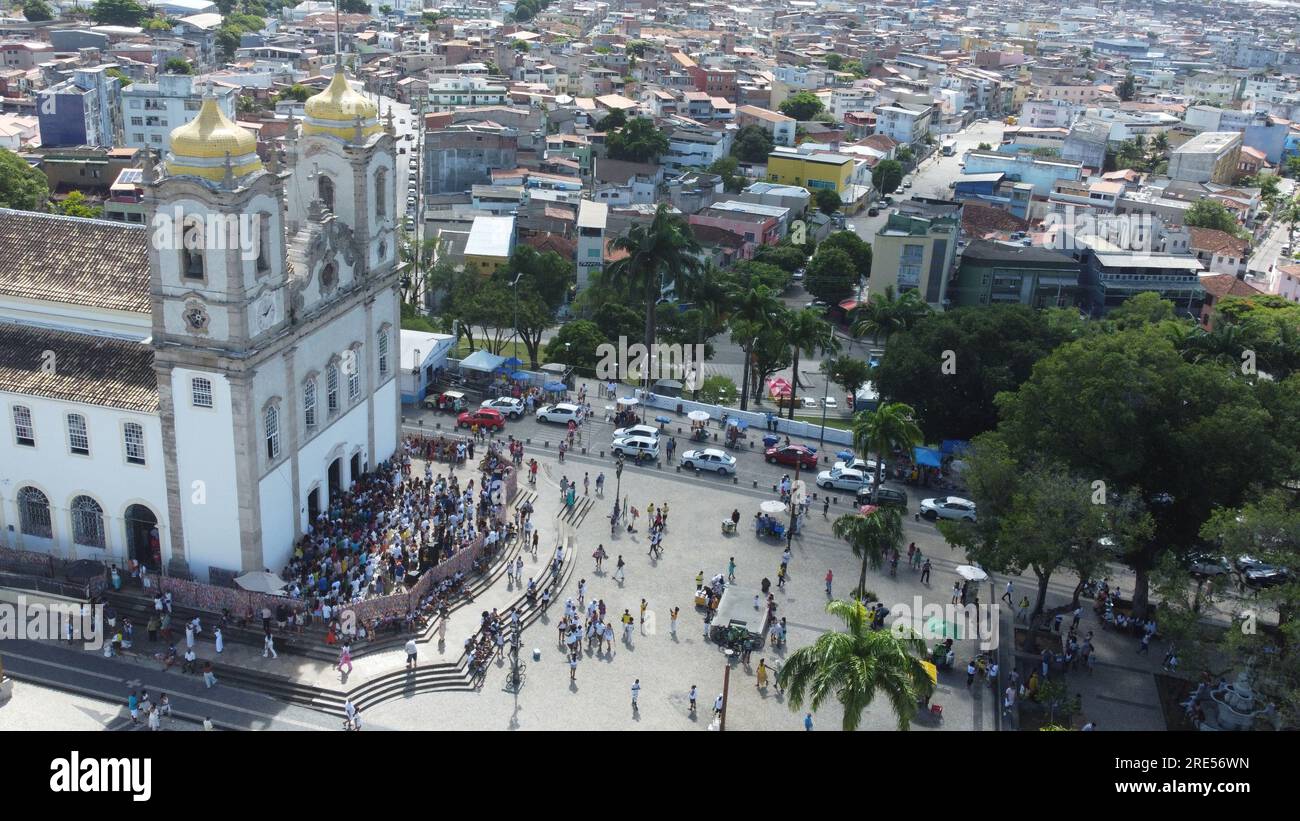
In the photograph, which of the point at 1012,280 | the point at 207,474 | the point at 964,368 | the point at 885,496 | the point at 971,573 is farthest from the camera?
the point at 1012,280

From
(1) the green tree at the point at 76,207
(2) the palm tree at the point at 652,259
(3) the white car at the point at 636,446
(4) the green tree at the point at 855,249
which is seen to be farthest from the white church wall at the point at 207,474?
(4) the green tree at the point at 855,249

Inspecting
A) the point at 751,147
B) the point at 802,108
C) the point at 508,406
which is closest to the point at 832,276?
the point at 508,406

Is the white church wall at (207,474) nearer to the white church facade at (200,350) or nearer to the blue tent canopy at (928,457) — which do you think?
the white church facade at (200,350)

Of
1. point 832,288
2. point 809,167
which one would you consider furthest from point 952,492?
point 809,167

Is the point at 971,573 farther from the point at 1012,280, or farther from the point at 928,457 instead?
the point at 1012,280

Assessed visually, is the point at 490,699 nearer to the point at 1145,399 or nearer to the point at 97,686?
the point at 97,686

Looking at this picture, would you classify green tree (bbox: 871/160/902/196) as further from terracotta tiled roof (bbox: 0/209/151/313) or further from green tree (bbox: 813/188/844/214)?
terracotta tiled roof (bbox: 0/209/151/313)

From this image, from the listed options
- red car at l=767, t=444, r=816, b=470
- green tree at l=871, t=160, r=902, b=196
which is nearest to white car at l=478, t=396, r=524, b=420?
red car at l=767, t=444, r=816, b=470
